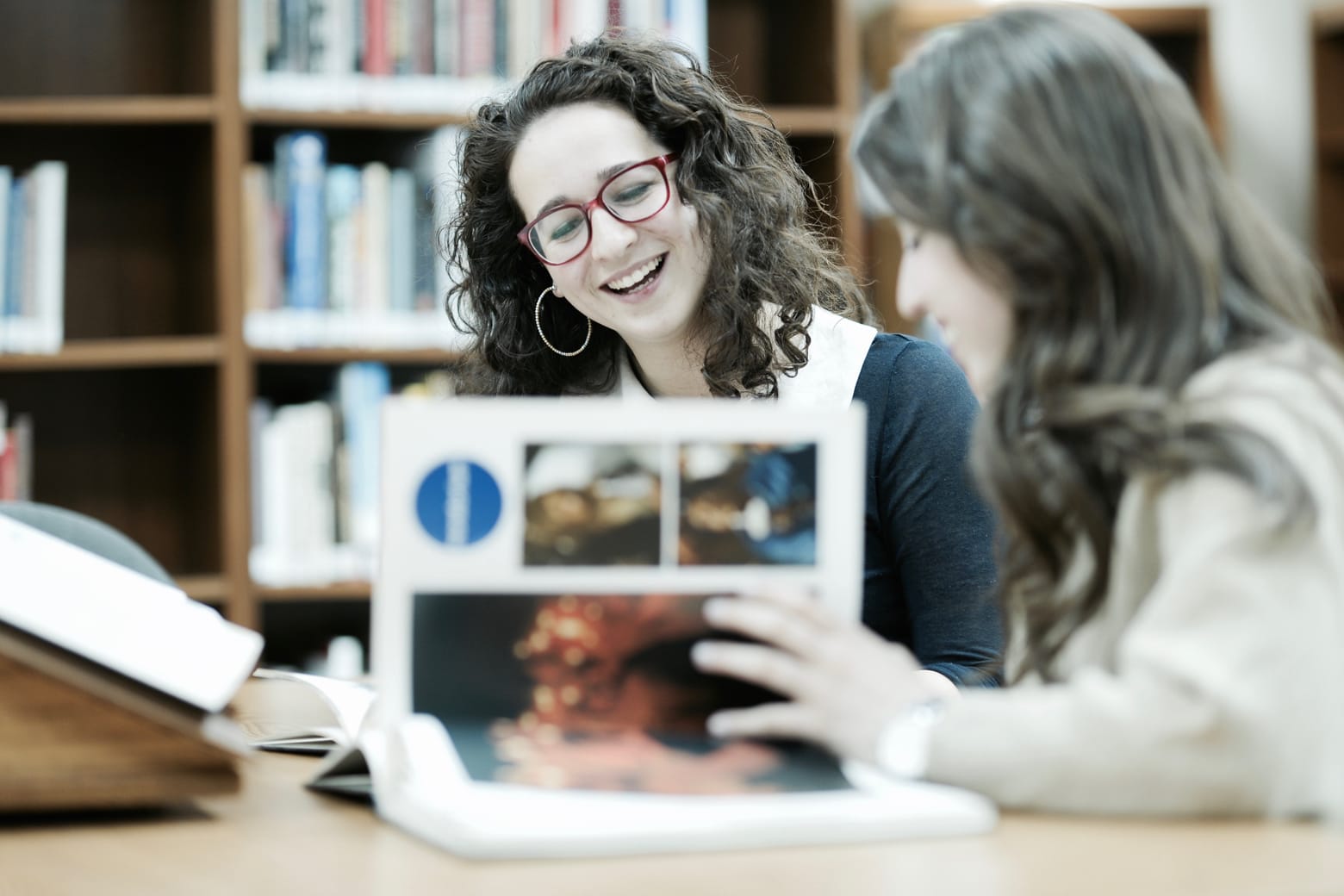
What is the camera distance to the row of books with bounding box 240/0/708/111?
8.52 feet

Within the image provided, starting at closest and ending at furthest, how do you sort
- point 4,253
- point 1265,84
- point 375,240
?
point 4,253
point 375,240
point 1265,84

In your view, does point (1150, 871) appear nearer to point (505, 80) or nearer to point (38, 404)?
point (505, 80)

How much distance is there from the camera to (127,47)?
2.84m

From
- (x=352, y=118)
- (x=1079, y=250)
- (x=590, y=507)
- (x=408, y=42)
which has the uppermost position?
(x=408, y=42)

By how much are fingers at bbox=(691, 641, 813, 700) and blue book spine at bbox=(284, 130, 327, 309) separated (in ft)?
6.38

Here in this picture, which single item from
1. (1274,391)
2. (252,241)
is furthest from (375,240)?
(1274,391)

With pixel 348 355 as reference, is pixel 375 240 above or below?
above

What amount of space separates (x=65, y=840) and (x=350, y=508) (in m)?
1.81

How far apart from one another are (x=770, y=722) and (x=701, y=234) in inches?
36.8

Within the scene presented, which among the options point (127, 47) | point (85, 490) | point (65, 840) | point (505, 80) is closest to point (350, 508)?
point (85, 490)

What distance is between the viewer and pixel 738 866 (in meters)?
0.74

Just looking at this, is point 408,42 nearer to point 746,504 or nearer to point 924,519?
point 924,519

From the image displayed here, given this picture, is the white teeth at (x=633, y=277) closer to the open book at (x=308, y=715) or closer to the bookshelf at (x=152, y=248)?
the open book at (x=308, y=715)

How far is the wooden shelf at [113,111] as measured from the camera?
2537 millimetres
